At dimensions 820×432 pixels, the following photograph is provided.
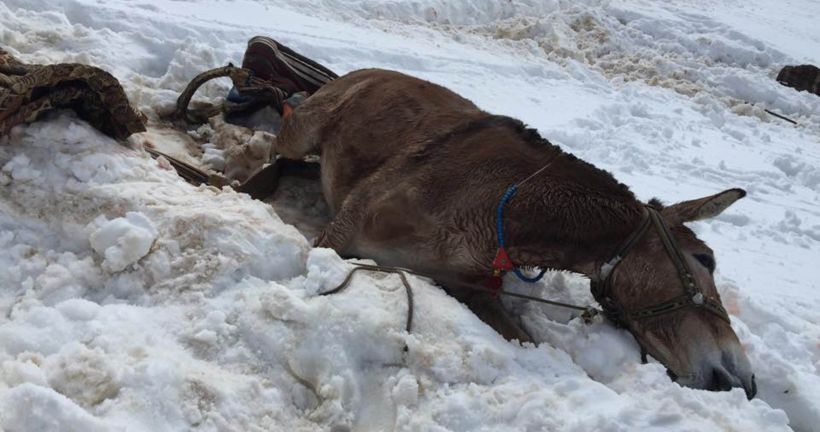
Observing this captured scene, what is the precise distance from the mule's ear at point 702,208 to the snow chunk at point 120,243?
105 inches

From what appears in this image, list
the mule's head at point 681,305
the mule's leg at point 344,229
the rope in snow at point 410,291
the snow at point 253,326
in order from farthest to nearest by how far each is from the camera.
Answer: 1. the mule's leg at point 344,229
2. the mule's head at point 681,305
3. the rope in snow at point 410,291
4. the snow at point 253,326

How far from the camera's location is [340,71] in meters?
8.42

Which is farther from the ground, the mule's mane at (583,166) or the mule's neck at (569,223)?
the mule's mane at (583,166)

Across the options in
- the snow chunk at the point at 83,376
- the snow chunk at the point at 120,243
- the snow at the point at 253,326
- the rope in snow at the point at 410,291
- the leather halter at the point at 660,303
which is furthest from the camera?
the leather halter at the point at 660,303

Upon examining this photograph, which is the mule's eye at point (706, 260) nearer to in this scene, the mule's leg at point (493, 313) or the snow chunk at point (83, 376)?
the mule's leg at point (493, 313)

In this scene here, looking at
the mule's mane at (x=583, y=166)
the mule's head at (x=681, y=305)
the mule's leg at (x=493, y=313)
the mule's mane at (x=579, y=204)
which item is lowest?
the mule's leg at (x=493, y=313)

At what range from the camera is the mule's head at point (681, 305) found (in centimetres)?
332

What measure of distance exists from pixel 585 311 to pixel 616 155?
4.74 m

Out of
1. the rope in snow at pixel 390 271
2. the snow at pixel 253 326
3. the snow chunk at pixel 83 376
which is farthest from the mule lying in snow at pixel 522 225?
the snow chunk at pixel 83 376

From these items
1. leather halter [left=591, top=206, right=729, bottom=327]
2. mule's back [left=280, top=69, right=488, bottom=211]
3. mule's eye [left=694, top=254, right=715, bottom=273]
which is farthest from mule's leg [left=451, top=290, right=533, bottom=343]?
mule's back [left=280, top=69, right=488, bottom=211]

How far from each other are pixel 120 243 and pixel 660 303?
8.58 feet

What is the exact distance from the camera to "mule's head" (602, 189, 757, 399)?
332cm

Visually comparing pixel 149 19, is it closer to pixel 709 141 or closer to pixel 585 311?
pixel 585 311

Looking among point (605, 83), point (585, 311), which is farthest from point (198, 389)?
point (605, 83)
